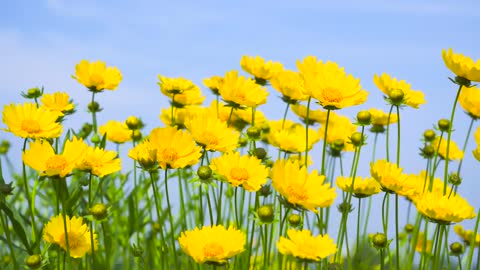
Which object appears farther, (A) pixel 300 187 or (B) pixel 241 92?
(B) pixel 241 92

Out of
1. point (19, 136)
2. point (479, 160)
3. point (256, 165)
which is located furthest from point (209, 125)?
point (479, 160)

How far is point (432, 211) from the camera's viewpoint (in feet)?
5.40

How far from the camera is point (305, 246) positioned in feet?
4.70

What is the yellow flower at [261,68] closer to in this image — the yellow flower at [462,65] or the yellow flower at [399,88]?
the yellow flower at [399,88]

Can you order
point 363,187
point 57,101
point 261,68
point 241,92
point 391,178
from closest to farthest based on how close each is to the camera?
point 391,178, point 363,187, point 241,92, point 57,101, point 261,68

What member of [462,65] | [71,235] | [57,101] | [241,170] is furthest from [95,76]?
[462,65]

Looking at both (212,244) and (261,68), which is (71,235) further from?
(261,68)

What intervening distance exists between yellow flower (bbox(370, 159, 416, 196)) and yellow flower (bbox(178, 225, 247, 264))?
54cm

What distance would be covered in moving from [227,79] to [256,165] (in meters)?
0.54

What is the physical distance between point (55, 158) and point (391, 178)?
916 millimetres

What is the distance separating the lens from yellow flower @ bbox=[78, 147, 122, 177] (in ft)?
5.40

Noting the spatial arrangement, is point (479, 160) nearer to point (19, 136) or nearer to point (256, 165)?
point (256, 165)

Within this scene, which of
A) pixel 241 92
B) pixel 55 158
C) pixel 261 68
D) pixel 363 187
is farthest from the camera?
pixel 261 68

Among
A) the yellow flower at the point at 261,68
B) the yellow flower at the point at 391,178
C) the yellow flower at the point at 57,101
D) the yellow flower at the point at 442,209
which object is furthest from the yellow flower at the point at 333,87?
the yellow flower at the point at 57,101
